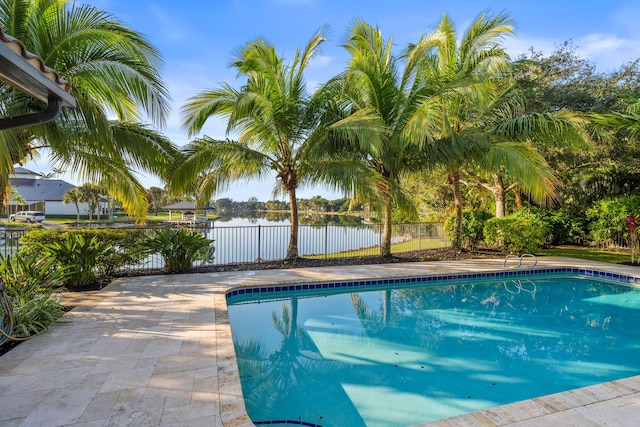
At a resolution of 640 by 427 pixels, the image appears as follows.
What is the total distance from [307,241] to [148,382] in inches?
338

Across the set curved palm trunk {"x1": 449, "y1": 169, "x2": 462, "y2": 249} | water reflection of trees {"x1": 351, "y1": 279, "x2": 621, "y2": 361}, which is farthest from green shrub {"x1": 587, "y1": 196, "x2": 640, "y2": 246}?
curved palm trunk {"x1": 449, "y1": 169, "x2": 462, "y2": 249}

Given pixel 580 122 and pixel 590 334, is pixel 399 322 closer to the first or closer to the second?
pixel 590 334

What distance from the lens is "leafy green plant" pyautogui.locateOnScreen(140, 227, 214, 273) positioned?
24.7 ft

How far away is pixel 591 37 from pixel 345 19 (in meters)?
8.65

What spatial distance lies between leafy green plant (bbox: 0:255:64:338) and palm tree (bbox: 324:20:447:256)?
635 cm

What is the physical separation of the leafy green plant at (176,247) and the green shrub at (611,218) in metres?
13.0

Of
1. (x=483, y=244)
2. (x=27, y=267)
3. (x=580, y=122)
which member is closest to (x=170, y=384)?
(x=27, y=267)

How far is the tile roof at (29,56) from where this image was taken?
1895mm

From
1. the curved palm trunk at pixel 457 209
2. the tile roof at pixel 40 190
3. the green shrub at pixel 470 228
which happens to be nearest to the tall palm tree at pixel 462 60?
the curved palm trunk at pixel 457 209

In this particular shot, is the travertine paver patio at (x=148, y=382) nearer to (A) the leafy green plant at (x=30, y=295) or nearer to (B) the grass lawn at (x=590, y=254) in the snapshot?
(A) the leafy green plant at (x=30, y=295)

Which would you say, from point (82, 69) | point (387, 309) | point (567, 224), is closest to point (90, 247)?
point (82, 69)

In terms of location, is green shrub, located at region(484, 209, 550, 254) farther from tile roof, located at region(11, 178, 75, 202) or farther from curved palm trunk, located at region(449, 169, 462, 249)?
tile roof, located at region(11, 178, 75, 202)

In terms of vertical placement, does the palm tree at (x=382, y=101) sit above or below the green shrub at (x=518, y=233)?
above

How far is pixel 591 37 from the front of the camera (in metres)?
11.6
